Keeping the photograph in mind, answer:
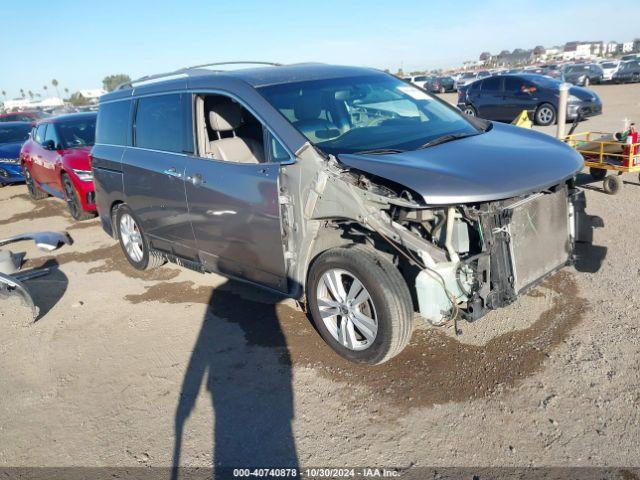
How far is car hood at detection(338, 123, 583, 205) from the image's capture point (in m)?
3.02

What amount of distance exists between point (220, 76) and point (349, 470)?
3.07 meters

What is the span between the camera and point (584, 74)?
30812 mm

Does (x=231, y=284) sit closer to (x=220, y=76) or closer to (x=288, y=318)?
(x=288, y=318)

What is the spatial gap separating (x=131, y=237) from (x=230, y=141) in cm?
192

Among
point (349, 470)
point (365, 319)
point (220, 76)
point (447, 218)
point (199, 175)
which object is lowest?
point (349, 470)

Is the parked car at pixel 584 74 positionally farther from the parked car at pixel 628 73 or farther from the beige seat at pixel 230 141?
the beige seat at pixel 230 141

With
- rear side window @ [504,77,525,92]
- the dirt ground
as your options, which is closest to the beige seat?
the dirt ground

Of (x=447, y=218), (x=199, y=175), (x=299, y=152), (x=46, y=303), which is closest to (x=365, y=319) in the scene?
(x=447, y=218)

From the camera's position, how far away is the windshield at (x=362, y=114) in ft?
12.3

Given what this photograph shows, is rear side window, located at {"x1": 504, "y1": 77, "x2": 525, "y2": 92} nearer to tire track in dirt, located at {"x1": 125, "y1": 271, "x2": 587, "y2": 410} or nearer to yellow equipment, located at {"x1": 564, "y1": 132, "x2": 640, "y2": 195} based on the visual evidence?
yellow equipment, located at {"x1": 564, "y1": 132, "x2": 640, "y2": 195}

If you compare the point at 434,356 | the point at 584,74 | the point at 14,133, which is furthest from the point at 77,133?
the point at 584,74

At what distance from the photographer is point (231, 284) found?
17.2 feet

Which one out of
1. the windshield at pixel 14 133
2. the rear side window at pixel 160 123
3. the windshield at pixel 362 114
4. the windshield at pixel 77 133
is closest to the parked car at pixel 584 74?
the windshield at pixel 14 133

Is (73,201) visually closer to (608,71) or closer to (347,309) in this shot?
(347,309)
